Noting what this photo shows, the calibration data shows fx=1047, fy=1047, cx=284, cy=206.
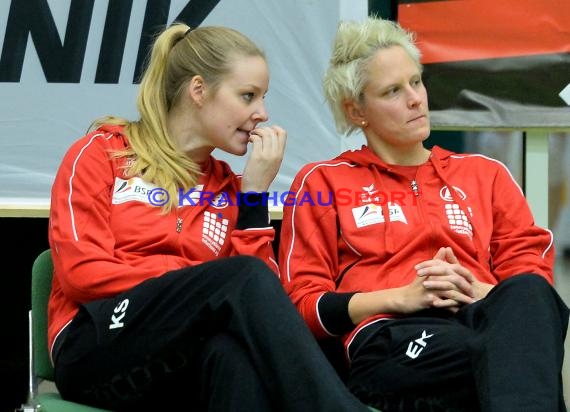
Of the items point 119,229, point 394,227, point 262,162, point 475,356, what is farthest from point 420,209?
point 119,229

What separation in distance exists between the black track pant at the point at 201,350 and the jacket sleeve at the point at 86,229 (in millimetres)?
50

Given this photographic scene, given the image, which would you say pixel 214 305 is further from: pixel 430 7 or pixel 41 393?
pixel 430 7

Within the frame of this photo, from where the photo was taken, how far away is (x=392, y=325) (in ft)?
6.78

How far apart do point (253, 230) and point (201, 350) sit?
357mm

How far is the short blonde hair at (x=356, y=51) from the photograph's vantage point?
234 cm

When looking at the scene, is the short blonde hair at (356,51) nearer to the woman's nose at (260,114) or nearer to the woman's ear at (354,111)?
the woman's ear at (354,111)

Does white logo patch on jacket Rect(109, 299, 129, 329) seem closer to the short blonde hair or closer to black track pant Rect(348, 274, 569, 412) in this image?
black track pant Rect(348, 274, 569, 412)

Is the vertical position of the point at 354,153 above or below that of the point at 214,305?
above

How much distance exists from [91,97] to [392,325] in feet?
3.81

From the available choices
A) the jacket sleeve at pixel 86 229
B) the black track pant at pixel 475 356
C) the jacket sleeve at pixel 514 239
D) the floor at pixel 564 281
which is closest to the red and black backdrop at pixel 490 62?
the floor at pixel 564 281

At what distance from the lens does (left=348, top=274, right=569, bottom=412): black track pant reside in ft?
5.73

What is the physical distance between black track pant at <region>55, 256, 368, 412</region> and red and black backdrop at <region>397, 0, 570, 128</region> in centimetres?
119

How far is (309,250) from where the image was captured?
87.9 inches

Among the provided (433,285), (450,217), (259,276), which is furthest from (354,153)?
(259,276)
